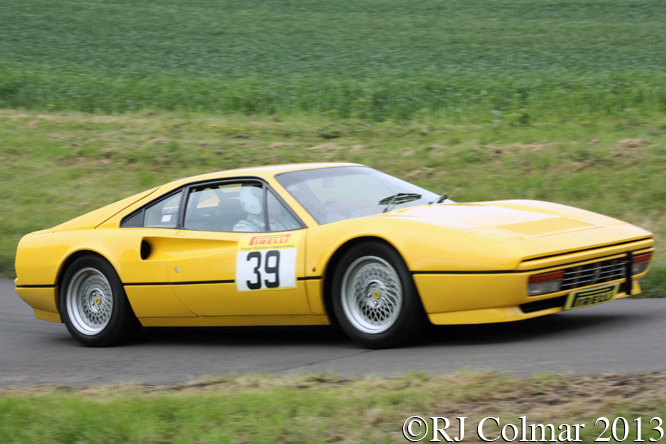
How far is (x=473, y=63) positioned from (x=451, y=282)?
20978mm

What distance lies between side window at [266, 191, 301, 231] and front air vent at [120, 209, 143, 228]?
119cm

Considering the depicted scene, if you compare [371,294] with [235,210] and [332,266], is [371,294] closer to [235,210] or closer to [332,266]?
[332,266]

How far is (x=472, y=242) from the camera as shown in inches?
196

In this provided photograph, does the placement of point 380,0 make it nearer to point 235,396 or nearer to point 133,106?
point 133,106

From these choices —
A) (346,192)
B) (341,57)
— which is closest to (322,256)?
(346,192)

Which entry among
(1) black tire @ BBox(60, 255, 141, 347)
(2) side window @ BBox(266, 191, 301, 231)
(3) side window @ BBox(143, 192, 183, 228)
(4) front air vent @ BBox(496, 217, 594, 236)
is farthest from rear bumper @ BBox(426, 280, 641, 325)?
(1) black tire @ BBox(60, 255, 141, 347)

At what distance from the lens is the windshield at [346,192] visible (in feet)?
19.1

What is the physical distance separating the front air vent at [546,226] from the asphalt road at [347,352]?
64 centimetres

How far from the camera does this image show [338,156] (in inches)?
500

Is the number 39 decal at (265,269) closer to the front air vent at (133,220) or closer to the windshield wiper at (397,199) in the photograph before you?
the windshield wiper at (397,199)

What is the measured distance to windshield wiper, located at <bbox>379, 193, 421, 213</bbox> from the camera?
5.99 metres

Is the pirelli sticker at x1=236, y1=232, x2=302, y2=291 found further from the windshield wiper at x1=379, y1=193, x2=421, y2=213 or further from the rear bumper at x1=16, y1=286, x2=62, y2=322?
the rear bumper at x1=16, y1=286, x2=62, y2=322

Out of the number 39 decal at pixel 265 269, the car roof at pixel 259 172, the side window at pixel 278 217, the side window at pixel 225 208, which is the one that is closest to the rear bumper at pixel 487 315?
the number 39 decal at pixel 265 269

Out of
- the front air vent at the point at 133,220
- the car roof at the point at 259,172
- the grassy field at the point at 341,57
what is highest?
the grassy field at the point at 341,57
